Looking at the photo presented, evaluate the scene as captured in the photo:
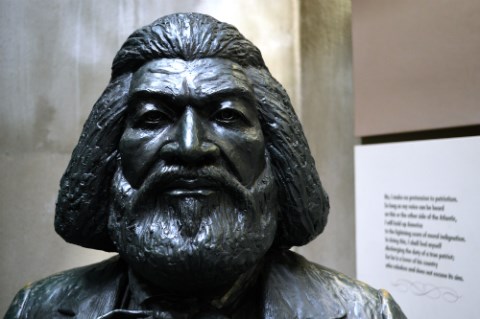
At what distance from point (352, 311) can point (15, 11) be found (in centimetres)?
180

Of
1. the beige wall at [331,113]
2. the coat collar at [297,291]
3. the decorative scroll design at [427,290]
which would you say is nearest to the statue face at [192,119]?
the coat collar at [297,291]

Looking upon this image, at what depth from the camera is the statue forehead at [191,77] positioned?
1.18 meters

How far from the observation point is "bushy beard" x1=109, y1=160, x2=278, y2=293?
3.65 feet

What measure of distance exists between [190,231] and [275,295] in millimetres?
311

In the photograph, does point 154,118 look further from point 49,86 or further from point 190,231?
point 49,86

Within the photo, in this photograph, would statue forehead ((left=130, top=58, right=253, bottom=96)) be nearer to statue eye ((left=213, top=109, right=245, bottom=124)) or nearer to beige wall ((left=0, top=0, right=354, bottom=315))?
statue eye ((left=213, top=109, right=245, bottom=124))

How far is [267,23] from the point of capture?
8.98 feet

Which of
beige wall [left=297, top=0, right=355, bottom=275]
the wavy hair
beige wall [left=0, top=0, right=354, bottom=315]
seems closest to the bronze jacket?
the wavy hair

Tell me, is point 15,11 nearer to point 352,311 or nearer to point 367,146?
point 367,146

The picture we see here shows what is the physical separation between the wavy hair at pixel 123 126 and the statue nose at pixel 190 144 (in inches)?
6.8

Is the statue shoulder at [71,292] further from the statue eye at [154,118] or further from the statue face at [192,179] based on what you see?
the statue eye at [154,118]

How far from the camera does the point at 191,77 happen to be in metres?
1.19

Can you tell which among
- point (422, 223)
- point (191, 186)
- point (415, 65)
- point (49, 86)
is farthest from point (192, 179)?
point (49, 86)

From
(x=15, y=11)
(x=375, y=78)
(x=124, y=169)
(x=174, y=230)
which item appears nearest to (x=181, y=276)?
(x=174, y=230)
